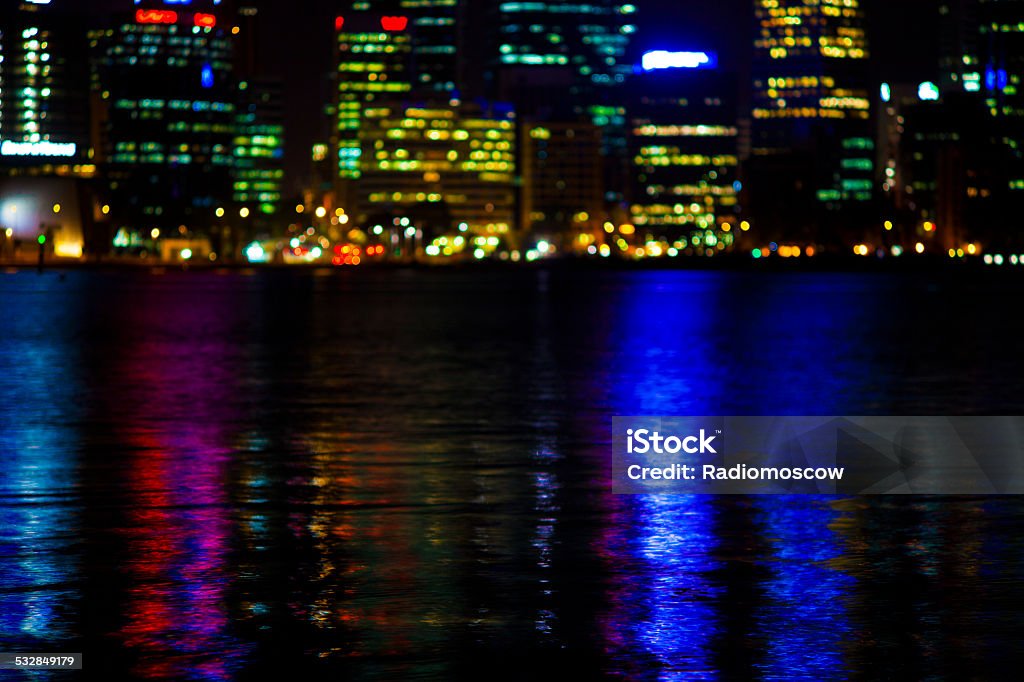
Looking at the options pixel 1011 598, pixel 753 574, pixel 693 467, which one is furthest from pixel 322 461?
pixel 1011 598

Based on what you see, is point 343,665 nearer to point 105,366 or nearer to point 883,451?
point 883,451

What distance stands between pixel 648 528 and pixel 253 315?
71.3m

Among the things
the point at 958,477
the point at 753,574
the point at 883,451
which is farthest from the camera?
the point at 883,451

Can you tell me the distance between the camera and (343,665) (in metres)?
11.0

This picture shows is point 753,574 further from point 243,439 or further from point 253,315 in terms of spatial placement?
point 253,315

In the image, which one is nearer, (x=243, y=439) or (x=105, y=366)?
(x=243, y=439)

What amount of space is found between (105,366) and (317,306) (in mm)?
60422

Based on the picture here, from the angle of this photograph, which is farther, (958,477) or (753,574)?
(958,477)

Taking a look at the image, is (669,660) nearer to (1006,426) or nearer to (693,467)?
(693,467)

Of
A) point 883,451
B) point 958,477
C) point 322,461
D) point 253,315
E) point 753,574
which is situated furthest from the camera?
point 253,315

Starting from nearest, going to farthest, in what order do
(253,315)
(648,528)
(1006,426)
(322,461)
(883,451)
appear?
1. (648,528)
2. (322,461)
3. (883,451)
4. (1006,426)
5. (253,315)

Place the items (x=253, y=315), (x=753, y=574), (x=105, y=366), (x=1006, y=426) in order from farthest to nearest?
(x=253, y=315)
(x=105, y=366)
(x=1006, y=426)
(x=753, y=574)

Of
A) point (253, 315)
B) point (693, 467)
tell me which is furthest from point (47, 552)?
point (253, 315)

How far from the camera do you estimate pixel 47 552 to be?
1500 cm
